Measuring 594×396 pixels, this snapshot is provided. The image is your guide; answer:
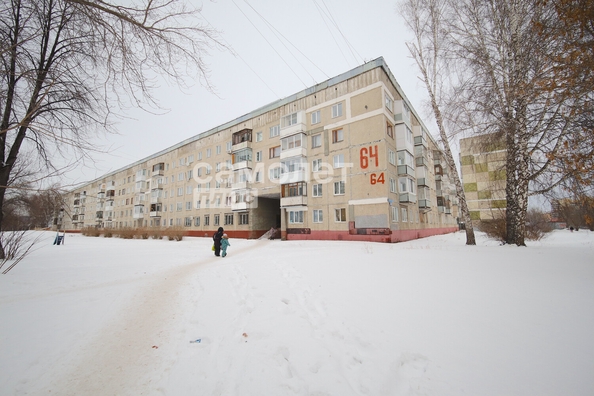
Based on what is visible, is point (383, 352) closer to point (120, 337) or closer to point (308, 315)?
point (308, 315)

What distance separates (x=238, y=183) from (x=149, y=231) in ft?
37.1

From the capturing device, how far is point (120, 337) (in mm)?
3746

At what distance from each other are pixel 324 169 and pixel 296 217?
578 centimetres

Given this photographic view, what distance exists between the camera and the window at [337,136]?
925 inches

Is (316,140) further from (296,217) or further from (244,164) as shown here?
(244,164)

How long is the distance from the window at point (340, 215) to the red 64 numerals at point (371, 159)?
3654mm

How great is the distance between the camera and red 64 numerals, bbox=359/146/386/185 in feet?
68.6

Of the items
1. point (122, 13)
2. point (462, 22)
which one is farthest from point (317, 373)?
point (462, 22)

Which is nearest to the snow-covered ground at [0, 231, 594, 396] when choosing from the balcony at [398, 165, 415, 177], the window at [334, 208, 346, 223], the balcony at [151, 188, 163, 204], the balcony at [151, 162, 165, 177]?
the window at [334, 208, 346, 223]

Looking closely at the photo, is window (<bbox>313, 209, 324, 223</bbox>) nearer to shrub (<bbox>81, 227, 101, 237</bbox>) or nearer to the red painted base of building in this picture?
the red painted base of building

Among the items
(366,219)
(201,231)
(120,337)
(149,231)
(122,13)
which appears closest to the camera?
(122,13)

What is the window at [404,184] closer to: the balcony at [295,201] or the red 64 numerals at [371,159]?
the red 64 numerals at [371,159]

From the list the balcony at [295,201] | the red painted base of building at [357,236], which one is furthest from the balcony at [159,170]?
the red painted base of building at [357,236]

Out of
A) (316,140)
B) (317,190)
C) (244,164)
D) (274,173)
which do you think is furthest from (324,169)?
(244,164)
